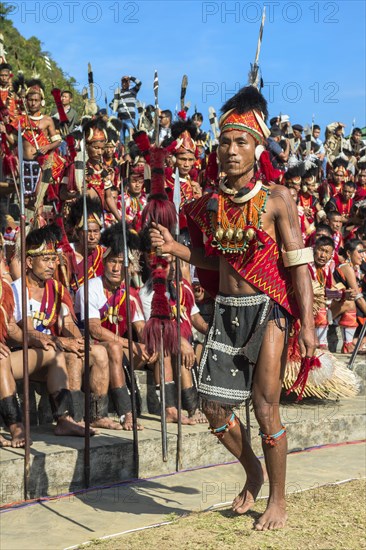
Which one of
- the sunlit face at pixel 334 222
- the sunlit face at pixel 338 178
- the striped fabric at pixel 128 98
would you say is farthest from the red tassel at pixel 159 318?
the sunlit face at pixel 338 178

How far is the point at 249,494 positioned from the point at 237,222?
1462mm

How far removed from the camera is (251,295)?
4.27 meters

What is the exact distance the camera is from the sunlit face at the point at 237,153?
14.0 ft

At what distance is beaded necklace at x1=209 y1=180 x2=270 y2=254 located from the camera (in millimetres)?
4195

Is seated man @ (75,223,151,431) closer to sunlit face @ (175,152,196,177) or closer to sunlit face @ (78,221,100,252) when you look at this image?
sunlit face @ (78,221,100,252)

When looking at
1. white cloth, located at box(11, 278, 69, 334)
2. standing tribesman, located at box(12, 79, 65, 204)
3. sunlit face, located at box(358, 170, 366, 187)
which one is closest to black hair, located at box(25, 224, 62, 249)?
white cloth, located at box(11, 278, 69, 334)

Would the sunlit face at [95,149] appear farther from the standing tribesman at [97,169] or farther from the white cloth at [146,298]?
the white cloth at [146,298]

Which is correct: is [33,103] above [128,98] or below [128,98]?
below

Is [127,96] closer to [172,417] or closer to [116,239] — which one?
[116,239]

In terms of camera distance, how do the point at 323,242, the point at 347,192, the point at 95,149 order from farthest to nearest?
the point at 347,192, the point at 323,242, the point at 95,149

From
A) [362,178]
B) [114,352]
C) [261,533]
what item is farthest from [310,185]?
[261,533]

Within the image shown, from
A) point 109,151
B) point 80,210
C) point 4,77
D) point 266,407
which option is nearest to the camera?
point 266,407

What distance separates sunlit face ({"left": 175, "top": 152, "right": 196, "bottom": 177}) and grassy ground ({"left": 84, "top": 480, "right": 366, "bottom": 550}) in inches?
194

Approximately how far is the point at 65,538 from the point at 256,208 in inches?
77.9
